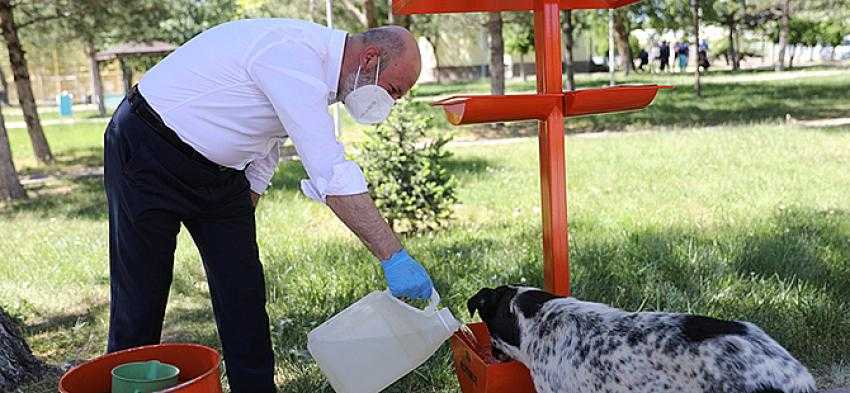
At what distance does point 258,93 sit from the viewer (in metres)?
2.79

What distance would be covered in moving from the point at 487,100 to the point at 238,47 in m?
0.85

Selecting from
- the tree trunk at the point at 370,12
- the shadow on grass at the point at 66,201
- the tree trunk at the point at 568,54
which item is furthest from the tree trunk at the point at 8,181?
the tree trunk at the point at 568,54

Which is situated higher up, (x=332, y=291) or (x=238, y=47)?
(x=238, y=47)

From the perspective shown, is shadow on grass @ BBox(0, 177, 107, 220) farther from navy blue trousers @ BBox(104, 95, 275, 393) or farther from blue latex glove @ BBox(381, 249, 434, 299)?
blue latex glove @ BBox(381, 249, 434, 299)

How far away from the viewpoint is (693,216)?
7102 mm

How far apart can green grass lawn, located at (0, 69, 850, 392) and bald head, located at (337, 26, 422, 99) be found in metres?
1.66

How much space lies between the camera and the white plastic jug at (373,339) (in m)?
3.18

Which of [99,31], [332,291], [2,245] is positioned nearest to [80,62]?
[99,31]

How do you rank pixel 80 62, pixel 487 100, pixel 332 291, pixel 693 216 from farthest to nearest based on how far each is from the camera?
pixel 80 62 < pixel 693 216 < pixel 332 291 < pixel 487 100

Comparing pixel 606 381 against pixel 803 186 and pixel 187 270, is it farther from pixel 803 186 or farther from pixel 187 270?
pixel 803 186

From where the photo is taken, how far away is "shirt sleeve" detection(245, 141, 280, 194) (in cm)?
335

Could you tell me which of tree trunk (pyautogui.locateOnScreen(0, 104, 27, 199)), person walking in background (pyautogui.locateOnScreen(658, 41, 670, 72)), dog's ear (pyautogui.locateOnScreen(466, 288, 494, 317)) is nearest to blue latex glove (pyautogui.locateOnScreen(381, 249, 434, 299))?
dog's ear (pyautogui.locateOnScreen(466, 288, 494, 317))

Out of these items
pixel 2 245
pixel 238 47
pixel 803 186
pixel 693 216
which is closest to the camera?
pixel 238 47

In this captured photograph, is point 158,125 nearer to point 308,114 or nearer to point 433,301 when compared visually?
point 308,114
